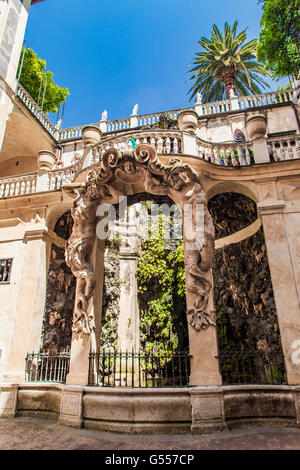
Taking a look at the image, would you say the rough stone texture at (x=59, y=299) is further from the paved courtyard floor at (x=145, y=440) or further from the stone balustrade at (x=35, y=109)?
the stone balustrade at (x=35, y=109)

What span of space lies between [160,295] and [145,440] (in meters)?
8.79

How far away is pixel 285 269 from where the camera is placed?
6.60 metres

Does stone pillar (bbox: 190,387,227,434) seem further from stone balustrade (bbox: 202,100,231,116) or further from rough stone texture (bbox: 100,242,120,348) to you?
stone balustrade (bbox: 202,100,231,116)

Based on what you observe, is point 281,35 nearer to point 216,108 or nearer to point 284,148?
point 216,108

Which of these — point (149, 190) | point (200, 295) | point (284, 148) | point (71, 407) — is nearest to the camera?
point (71, 407)

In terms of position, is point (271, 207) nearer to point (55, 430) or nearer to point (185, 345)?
point (55, 430)

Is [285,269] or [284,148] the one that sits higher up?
[284,148]

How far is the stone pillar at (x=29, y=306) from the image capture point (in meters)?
7.50

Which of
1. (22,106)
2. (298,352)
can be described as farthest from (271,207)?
(22,106)

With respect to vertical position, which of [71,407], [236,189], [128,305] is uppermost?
[236,189]

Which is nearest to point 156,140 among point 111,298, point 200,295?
point 200,295

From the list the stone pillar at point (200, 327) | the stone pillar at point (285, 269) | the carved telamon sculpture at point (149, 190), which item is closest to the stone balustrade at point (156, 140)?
the carved telamon sculpture at point (149, 190)

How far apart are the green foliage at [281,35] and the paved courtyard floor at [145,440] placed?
43.7 feet

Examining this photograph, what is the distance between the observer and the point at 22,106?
47.5 ft
